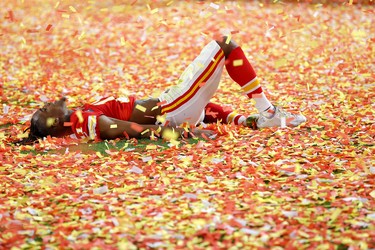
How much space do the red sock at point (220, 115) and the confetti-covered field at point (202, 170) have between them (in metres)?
0.20

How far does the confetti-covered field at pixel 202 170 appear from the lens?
313cm

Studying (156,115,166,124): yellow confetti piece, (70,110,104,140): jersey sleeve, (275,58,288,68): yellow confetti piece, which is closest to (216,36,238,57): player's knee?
(156,115,166,124): yellow confetti piece

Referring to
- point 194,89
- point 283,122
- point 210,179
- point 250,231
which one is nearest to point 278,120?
point 283,122

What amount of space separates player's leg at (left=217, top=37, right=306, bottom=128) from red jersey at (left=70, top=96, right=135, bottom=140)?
30.3 inches

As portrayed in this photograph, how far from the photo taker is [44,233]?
10.5 ft

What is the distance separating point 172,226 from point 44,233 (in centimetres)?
60

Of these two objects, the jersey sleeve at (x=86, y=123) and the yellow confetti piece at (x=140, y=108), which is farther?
the yellow confetti piece at (x=140, y=108)

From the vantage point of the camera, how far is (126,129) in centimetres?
471

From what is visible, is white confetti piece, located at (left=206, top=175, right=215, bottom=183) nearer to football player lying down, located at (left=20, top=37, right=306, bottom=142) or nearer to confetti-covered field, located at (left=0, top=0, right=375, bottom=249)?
confetti-covered field, located at (left=0, top=0, right=375, bottom=249)

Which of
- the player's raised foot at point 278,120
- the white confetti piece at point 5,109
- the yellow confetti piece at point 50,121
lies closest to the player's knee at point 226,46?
the player's raised foot at point 278,120

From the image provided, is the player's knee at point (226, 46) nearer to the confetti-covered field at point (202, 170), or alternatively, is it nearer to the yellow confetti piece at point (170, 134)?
the confetti-covered field at point (202, 170)

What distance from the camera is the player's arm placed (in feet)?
15.4

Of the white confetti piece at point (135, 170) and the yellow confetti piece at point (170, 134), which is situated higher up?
the yellow confetti piece at point (170, 134)

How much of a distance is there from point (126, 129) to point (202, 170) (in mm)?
861
